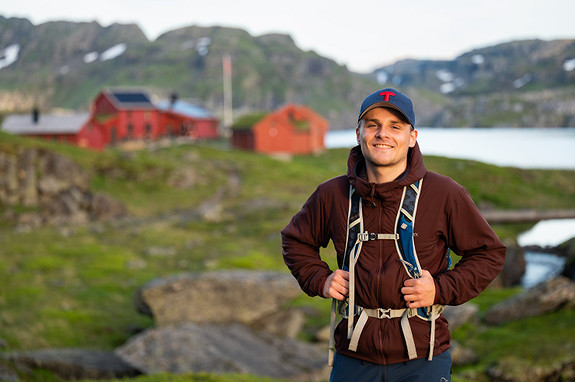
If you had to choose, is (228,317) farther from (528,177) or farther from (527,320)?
(528,177)

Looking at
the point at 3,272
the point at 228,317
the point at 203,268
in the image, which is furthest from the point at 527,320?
the point at 3,272

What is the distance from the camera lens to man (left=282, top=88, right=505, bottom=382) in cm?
447

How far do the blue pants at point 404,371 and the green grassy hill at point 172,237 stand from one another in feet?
21.4

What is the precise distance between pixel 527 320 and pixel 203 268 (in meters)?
17.2

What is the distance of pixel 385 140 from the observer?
4578 mm

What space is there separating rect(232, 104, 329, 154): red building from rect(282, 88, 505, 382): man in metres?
79.4

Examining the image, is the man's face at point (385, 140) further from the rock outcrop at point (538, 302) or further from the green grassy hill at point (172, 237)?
the rock outcrop at point (538, 302)

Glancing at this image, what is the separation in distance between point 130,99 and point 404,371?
8662cm

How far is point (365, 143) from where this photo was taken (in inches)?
184

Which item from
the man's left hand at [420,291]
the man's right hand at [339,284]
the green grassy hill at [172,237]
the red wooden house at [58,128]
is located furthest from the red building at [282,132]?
the man's left hand at [420,291]

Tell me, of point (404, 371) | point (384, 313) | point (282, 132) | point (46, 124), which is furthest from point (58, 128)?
point (404, 371)

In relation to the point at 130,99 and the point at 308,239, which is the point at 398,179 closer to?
the point at 308,239

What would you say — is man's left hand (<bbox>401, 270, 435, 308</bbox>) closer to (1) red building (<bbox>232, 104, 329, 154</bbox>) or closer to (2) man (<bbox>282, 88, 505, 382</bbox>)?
(2) man (<bbox>282, 88, 505, 382</bbox>)

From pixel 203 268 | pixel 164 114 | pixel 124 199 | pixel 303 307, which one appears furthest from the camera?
pixel 164 114
